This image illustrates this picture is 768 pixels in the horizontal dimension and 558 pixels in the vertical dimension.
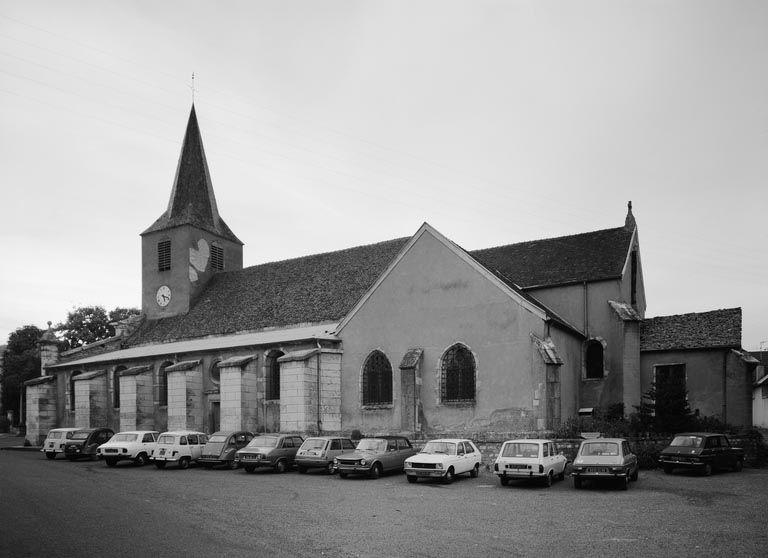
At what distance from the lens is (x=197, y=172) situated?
174 feet

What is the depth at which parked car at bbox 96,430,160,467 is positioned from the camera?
2964 cm

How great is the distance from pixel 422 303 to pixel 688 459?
42.9 ft

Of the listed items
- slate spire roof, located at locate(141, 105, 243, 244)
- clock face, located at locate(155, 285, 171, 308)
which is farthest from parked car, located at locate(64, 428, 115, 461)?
slate spire roof, located at locate(141, 105, 243, 244)

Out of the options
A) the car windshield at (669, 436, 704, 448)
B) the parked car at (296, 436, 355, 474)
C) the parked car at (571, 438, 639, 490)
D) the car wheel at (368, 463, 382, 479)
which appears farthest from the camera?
the parked car at (296, 436, 355, 474)

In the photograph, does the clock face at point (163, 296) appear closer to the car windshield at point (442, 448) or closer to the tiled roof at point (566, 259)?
the tiled roof at point (566, 259)

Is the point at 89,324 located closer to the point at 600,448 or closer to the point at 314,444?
the point at 314,444

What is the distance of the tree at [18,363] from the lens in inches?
2936

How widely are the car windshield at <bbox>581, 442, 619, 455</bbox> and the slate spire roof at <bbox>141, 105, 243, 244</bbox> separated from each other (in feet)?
120

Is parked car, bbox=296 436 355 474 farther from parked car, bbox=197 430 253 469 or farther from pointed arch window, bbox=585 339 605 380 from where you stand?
pointed arch window, bbox=585 339 605 380

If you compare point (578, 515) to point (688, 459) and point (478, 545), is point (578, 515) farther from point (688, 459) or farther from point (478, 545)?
point (688, 459)

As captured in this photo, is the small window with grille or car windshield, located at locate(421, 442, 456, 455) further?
the small window with grille

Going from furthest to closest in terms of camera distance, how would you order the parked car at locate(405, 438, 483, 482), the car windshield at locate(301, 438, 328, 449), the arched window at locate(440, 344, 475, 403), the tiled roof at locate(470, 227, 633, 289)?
the tiled roof at locate(470, 227, 633, 289), the arched window at locate(440, 344, 475, 403), the car windshield at locate(301, 438, 328, 449), the parked car at locate(405, 438, 483, 482)

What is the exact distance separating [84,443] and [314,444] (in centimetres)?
1375

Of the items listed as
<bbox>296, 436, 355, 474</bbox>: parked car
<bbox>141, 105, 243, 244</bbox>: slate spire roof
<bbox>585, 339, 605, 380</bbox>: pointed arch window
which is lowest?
<bbox>296, 436, 355, 474</bbox>: parked car
